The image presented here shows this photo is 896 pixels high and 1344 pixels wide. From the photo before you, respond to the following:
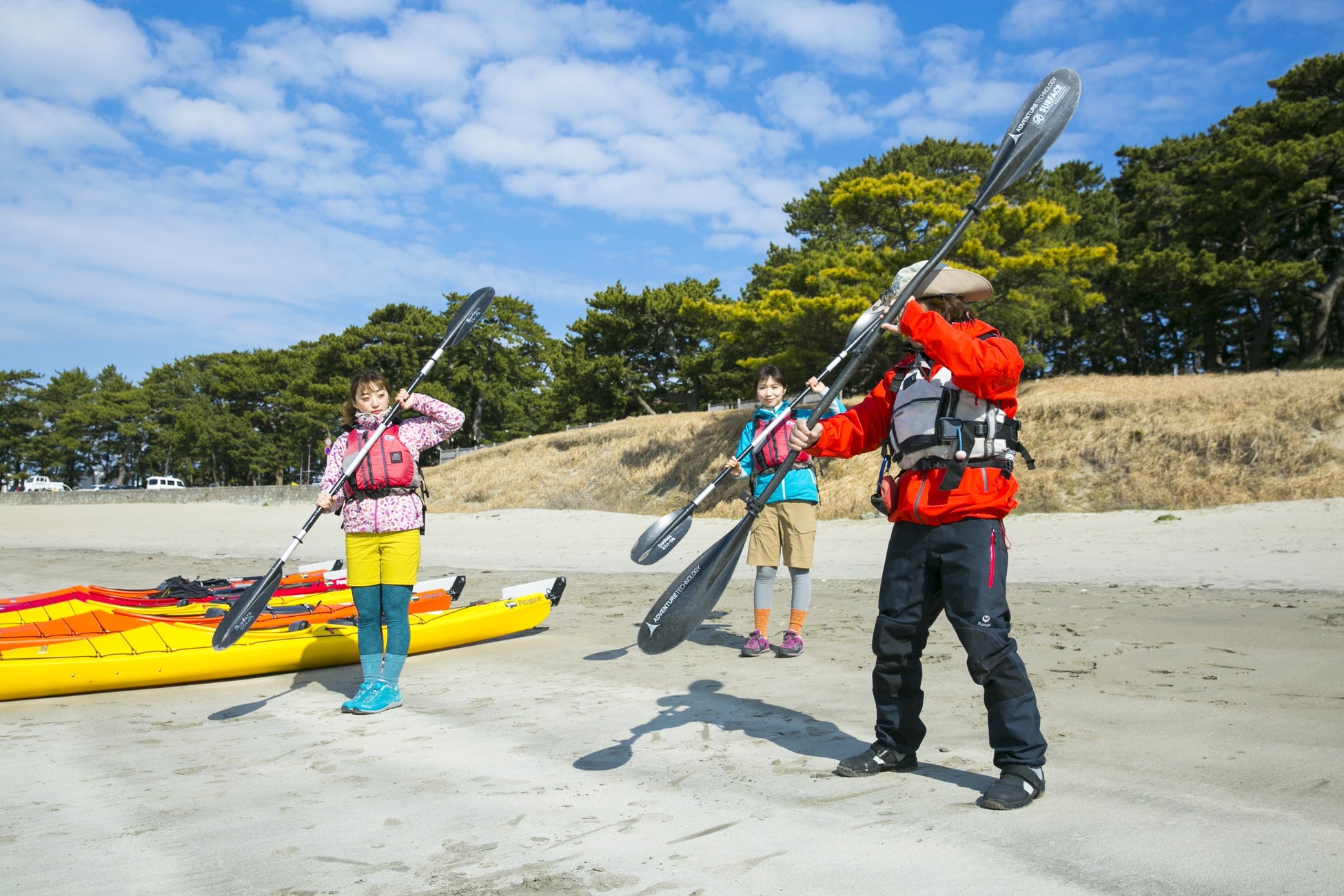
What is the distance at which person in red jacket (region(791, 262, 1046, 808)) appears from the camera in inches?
107

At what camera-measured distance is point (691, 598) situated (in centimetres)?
343

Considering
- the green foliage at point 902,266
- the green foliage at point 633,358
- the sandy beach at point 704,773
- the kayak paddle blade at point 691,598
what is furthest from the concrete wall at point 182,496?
the kayak paddle blade at point 691,598

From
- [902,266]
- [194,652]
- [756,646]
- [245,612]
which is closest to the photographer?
[245,612]

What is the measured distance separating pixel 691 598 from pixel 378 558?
1838 millimetres

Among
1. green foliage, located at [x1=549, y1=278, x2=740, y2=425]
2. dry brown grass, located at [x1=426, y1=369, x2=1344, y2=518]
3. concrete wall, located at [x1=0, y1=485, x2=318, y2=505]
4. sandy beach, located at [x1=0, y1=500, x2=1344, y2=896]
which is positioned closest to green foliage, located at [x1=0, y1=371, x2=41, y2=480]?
concrete wall, located at [x1=0, y1=485, x2=318, y2=505]

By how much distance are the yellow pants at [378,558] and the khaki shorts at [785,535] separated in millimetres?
2170

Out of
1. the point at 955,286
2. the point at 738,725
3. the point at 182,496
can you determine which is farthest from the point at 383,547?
the point at 182,496

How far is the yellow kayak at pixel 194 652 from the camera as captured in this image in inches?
181

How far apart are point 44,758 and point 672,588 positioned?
2.75m

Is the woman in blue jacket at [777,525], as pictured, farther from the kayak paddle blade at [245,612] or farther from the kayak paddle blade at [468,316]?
the kayak paddle blade at [245,612]

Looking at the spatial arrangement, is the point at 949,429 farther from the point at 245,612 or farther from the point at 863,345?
the point at 245,612

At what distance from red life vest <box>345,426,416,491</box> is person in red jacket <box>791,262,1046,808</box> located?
2.19 metres

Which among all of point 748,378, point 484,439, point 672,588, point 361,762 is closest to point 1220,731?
point 672,588

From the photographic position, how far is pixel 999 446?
288 cm
